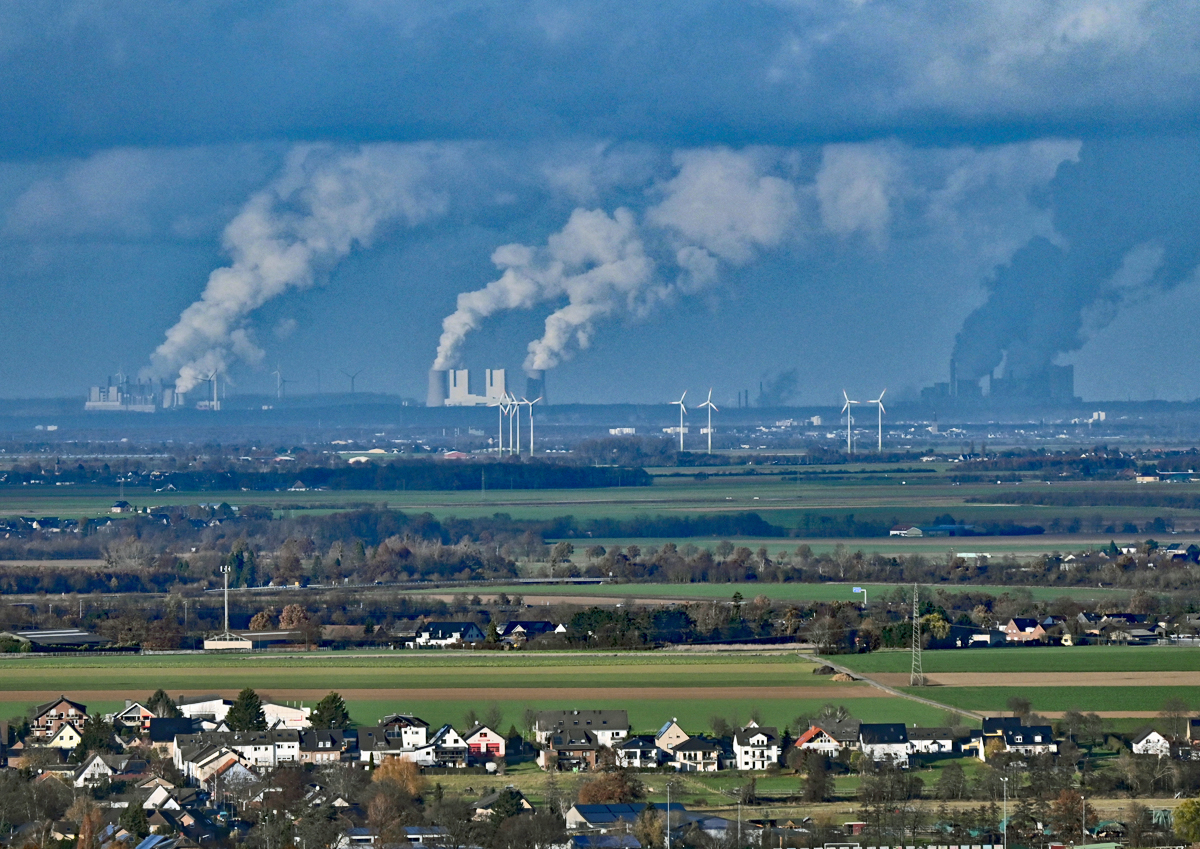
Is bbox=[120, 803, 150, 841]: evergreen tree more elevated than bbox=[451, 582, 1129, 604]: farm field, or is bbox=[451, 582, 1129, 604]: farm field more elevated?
bbox=[451, 582, 1129, 604]: farm field

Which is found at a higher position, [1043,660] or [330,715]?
[1043,660]

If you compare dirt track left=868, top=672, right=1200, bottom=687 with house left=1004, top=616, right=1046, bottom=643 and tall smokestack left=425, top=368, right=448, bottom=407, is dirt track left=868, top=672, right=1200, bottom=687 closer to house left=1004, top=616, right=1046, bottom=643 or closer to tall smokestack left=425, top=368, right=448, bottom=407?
house left=1004, top=616, right=1046, bottom=643

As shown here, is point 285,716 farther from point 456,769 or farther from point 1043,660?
point 1043,660

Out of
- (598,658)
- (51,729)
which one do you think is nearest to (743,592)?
(598,658)

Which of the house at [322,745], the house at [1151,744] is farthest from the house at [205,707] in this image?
the house at [1151,744]

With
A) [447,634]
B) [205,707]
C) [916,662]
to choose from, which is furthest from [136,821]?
[447,634]

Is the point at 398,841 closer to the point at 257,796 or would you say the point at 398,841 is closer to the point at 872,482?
the point at 257,796

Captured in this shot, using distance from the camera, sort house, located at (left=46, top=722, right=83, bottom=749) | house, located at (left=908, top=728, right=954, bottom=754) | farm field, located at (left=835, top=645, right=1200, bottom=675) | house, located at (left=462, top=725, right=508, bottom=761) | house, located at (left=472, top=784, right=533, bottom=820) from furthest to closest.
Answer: farm field, located at (left=835, top=645, right=1200, bottom=675) < house, located at (left=46, top=722, right=83, bottom=749) < house, located at (left=462, top=725, right=508, bottom=761) < house, located at (left=908, top=728, right=954, bottom=754) < house, located at (left=472, top=784, right=533, bottom=820)

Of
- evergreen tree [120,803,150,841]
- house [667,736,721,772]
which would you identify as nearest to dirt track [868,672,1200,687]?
house [667,736,721,772]
